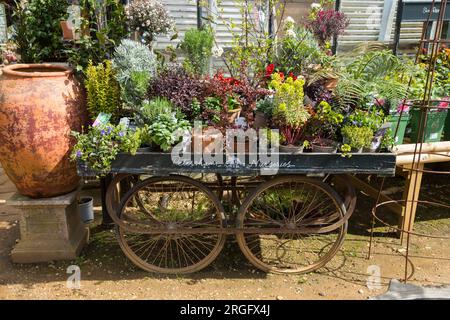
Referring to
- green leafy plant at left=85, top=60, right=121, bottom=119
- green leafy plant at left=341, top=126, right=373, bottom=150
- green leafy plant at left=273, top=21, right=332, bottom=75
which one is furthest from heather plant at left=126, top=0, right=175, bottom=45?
green leafy plant at left=341, top=126, right=373, bottom=150

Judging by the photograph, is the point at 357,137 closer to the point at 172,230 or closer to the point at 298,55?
the point at 298,55

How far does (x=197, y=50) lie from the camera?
345 centimetres

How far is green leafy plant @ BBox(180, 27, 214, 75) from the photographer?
341 centimetres

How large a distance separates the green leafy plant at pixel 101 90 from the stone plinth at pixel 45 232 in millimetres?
760

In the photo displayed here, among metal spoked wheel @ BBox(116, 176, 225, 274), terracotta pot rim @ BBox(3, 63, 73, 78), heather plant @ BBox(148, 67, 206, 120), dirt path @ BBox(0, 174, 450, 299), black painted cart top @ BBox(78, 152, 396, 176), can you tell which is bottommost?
dirt path @ BBox(0, 174, 450, 299)

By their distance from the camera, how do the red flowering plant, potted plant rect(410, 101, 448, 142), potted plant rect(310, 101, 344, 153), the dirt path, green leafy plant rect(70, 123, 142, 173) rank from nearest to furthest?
green leafy plant rect(70, 123, 142, 173), potted plant rect(310, 101, 344, 153), the dirt path, potted plant rect(410, 101, 448, 142), the red flowering plant

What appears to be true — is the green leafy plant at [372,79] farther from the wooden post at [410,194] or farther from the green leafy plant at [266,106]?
the wooden post at [410,194]

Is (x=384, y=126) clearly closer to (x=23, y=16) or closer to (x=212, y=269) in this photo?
(x=212, y=269)

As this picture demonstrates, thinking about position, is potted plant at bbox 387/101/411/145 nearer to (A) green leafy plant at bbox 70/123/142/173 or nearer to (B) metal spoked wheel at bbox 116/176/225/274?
(B) metal spoked wheel at bbox 116/176/225/274

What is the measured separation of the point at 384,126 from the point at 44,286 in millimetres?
2838

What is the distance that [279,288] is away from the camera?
3213mm

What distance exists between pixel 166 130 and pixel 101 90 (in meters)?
0.70

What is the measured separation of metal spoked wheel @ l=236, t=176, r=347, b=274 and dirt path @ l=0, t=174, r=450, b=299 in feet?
0.49

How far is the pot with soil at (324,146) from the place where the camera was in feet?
9.84
